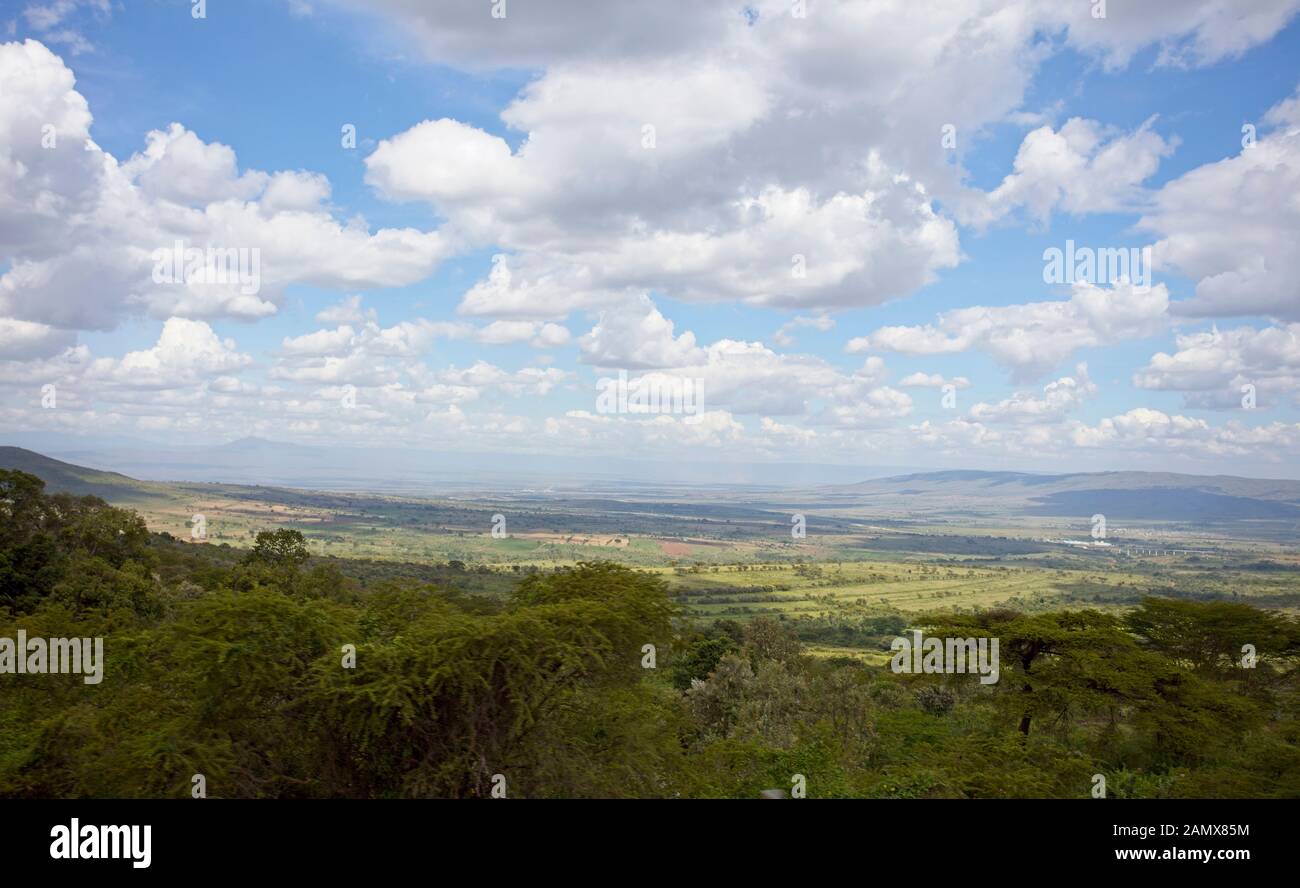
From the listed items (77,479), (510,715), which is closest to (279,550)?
(510,715)

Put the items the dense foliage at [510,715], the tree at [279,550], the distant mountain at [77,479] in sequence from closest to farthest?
the dense foliage at [510,715] → the tree at [279,550] → the distant mountain at [77,479]

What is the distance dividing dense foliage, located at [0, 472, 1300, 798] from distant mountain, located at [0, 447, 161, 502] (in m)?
130

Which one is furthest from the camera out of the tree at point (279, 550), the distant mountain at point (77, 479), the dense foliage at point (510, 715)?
the distant mountain at point (77, 479)

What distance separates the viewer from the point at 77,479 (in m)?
135

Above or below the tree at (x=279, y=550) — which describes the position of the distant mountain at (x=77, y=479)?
above

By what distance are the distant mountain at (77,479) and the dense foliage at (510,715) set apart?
12952 cm

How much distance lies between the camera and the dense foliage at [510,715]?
380 inches

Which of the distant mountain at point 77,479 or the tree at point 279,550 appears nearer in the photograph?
the tree at point 279,550

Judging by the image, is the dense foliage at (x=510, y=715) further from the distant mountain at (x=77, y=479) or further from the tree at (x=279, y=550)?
the distant mountain at (x=77, y=479)

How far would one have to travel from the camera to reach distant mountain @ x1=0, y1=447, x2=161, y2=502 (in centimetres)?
12394

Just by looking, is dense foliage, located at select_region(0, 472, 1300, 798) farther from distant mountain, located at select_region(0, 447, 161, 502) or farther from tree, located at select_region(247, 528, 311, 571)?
distant mountain, located at select_region(0, 447, 161, 502)

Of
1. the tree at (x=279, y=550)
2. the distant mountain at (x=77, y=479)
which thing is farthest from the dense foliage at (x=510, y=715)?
the distant mountain at (x=77, y=479)

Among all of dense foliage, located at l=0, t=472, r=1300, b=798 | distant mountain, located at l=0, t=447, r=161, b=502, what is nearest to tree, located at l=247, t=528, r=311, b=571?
dense foliage, located at l=0, t=472, r=1300, b=798
